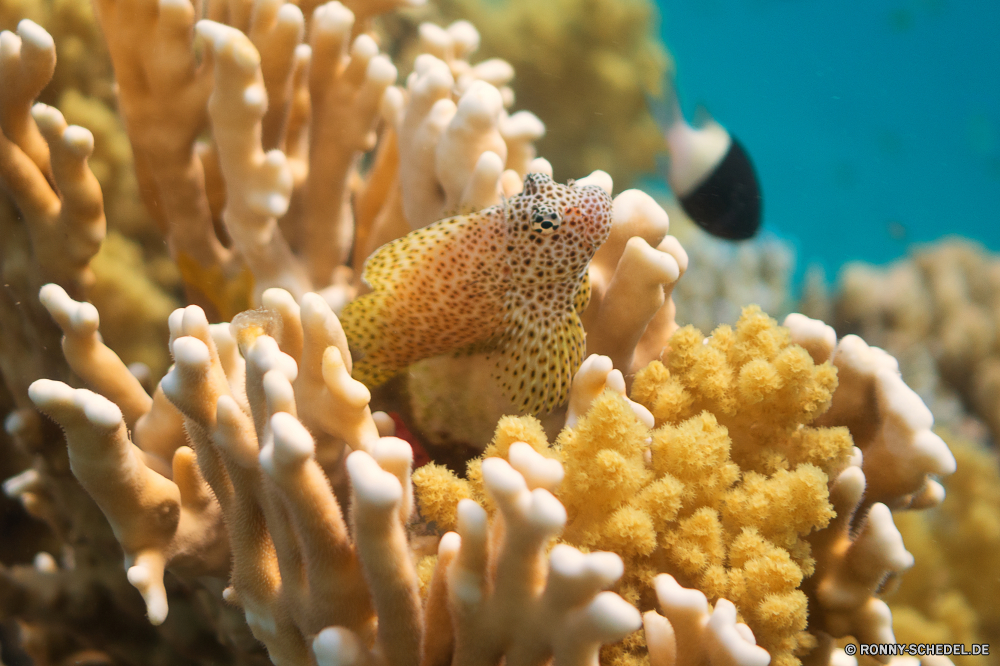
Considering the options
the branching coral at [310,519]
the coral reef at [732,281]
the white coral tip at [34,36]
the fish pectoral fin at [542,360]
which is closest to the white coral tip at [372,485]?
the branching coral at [310,519]

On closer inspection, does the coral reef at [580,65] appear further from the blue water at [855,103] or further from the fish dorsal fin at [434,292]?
the blue water at [855,103]

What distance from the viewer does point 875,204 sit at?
41.5 meters

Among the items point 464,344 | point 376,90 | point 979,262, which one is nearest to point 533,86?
point 376,90

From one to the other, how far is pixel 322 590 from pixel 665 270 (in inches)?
47.5

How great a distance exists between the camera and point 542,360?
1752mm

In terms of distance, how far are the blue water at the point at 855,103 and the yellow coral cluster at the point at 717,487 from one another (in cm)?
3664

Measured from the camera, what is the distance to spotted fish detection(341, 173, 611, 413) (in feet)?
5.62

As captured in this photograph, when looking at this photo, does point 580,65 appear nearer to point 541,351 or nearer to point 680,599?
point 541,351

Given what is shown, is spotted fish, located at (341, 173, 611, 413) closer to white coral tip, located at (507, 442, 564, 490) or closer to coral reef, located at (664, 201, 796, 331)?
white coral tip, located at (507, 442, 564, 490)

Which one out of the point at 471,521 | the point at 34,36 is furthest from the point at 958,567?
the point at 34,36

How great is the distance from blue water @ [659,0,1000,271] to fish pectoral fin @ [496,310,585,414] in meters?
36.7

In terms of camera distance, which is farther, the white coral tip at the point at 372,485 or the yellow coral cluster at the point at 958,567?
the yellow coral cluster at the point at 958,567

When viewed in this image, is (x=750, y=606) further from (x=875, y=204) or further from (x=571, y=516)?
(x=875, y=204)

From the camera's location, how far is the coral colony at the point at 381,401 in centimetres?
123
